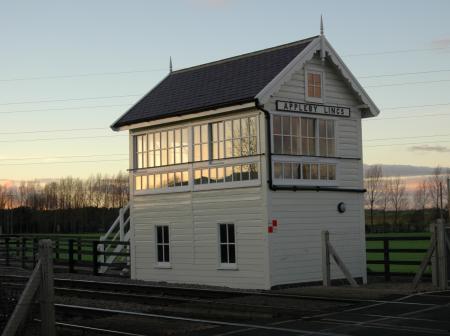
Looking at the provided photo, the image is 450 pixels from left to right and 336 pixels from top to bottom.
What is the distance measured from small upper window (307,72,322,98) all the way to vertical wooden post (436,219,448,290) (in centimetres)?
589

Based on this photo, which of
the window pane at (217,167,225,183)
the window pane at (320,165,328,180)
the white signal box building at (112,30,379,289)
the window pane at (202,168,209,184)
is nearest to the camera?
the white signal box building at (112,30,379,289)

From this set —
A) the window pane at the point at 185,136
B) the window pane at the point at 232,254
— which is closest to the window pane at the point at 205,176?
the window pane at the point at 185,136

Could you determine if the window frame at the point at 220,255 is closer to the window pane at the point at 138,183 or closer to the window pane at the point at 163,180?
the window pane at the point at 163,180

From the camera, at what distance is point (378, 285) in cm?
1981

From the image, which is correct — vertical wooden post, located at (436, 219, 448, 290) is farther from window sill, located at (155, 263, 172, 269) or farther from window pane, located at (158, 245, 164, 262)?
window pane, located at (158, 245, 164, 262)

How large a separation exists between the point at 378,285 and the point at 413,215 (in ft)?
313

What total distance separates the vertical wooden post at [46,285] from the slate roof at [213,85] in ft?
32.7

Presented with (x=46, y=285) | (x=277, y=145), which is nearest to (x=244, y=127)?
(x=277, y=145)

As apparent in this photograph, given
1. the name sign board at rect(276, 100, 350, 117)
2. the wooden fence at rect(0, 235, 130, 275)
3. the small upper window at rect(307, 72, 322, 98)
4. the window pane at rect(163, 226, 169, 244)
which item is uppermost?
the small upper window at rect(307, 72, 322, 98)

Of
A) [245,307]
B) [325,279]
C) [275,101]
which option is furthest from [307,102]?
[245,307]

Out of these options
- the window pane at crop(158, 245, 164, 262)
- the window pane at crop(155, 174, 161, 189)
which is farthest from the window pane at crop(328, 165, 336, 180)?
the window pane at crop(158, 245, 164, 262)

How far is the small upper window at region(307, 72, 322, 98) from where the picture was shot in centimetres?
2128

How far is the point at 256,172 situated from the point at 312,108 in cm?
270

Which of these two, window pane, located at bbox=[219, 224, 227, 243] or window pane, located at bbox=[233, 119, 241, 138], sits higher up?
window pane, located at bbox=[233, 119, 241, 138]
